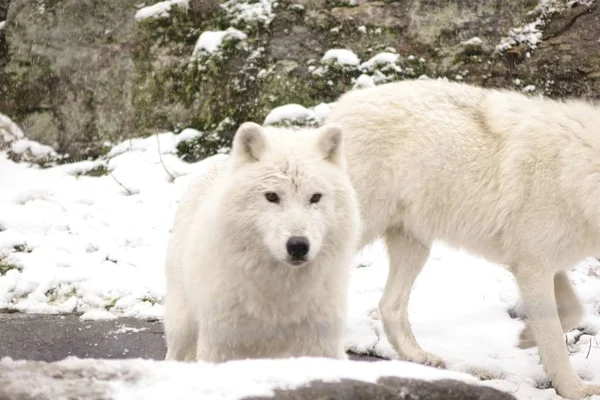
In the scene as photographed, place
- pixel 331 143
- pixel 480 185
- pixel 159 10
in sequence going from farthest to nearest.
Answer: pixel 159 10, pixel 480 185, pixel 331 143

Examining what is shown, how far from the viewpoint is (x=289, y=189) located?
3.80 m

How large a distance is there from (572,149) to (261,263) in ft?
9.74

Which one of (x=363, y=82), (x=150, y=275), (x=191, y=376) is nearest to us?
(x=191, y=376)

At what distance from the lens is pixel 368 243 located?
622 cm

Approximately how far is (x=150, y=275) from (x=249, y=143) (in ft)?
11.8

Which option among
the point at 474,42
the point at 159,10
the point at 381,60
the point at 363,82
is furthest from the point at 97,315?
the point at 474,42

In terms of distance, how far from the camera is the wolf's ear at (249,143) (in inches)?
158

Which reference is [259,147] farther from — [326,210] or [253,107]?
[253,107]

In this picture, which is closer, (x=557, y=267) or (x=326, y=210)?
(x=326, y=210)

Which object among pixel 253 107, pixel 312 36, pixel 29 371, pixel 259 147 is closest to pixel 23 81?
pixel 253 107

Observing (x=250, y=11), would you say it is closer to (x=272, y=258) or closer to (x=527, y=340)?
(x=527, y=340)

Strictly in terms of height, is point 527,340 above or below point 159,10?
below

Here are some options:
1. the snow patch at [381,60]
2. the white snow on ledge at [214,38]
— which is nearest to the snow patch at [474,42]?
the snow patch at [381,60]

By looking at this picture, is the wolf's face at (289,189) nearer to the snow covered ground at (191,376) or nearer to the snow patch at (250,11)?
the snow covered ground at (191,376)
